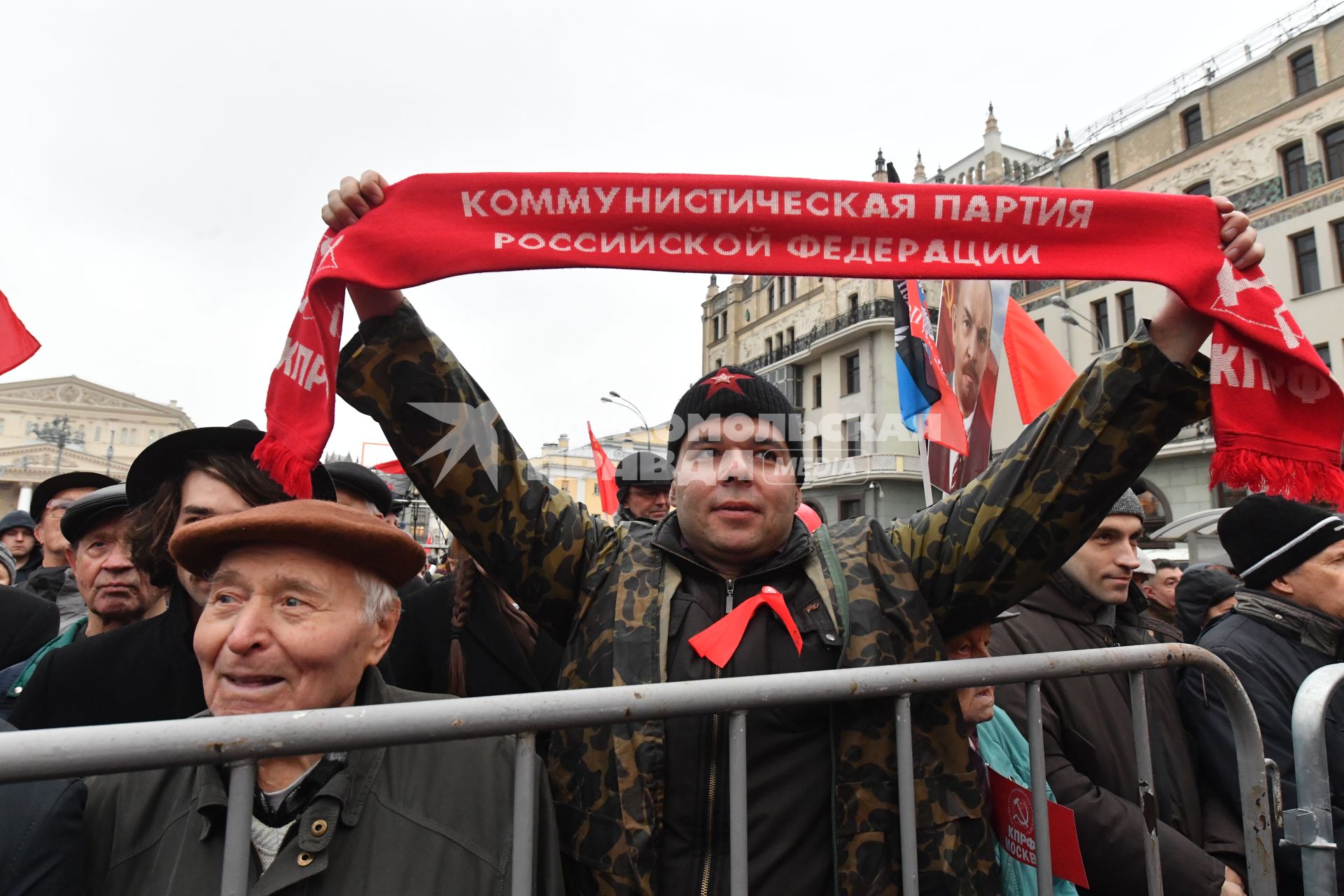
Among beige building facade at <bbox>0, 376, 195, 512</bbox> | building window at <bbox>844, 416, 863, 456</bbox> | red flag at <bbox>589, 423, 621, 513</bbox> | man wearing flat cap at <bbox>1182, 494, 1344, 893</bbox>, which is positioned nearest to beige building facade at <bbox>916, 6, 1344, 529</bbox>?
building window at <bbox>844, 416, 863, 456</bbox>

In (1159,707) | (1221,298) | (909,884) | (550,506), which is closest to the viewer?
(909,884)

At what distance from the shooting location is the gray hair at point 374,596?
5.59 ft

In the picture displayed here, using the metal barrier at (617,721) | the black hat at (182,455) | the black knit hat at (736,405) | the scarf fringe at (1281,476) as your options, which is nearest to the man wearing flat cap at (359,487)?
the black hat at (182,455)

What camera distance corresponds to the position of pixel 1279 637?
280cm

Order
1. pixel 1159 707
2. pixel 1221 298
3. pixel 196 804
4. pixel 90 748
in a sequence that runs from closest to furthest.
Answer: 1. pixel 90 748
2. pixel 196 804
3. pixel 1221 298
4. pixel 1159 707

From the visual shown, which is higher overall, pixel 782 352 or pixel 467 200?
pixel 782 352

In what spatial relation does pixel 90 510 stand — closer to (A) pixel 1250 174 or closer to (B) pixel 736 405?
(B) pixel 736 405

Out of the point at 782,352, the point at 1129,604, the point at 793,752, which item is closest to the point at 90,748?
the point at 793,752

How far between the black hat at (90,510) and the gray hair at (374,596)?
174cm

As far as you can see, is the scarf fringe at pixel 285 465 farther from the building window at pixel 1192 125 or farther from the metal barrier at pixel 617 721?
the building window at pixel 1192 125

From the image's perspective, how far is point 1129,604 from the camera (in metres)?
2.95

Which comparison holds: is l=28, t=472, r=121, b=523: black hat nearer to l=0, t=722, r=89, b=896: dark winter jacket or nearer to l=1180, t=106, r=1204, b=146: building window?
l=0, t=722, r=89, b=896: dark winter jacket

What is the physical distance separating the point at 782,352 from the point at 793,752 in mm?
38007

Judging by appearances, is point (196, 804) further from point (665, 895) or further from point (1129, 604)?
point (1129, 604)
